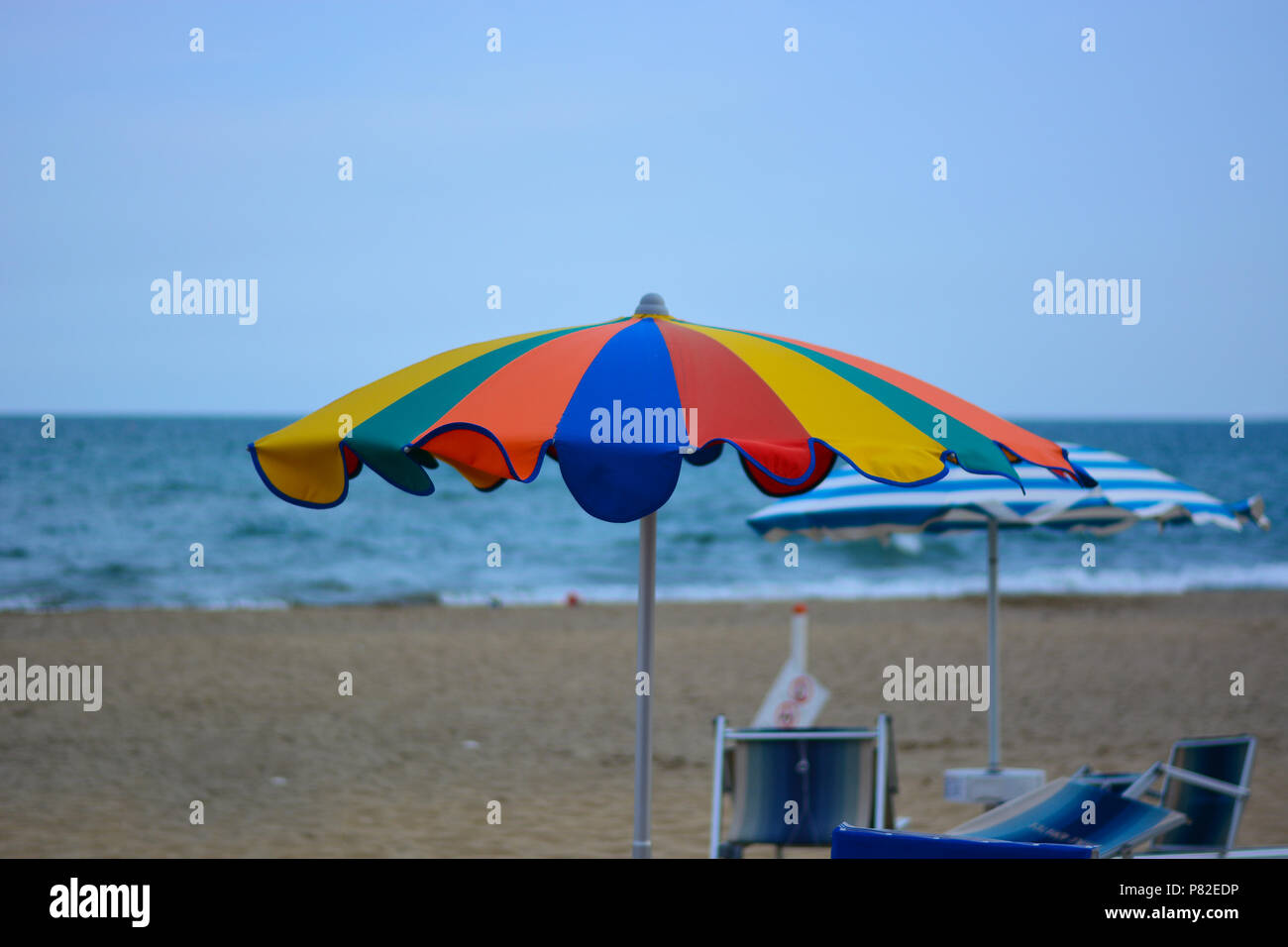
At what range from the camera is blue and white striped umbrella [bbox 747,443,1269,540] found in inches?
202

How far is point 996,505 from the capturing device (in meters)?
5.15

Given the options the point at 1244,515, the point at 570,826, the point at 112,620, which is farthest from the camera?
the point at 112,620

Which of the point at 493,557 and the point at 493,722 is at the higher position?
the point at 493,557

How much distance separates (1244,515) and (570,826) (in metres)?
4.07

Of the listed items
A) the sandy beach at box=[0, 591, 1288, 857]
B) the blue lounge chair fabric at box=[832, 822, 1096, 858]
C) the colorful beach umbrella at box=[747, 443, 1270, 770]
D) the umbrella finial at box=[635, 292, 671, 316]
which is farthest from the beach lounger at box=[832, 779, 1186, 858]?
the sandy beach at box=[0, 591, 1288, 857]

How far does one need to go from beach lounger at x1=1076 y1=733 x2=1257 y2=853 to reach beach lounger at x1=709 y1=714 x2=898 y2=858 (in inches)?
33.3

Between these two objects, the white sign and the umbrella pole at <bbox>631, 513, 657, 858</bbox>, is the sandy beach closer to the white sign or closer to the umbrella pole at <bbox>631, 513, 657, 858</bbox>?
the white sign

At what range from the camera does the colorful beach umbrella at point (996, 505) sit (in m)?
5.14

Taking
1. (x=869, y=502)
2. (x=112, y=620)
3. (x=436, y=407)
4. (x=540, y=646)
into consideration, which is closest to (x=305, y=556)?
(x=112, y=620)

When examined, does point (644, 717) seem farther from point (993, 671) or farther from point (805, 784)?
point (993, 671)

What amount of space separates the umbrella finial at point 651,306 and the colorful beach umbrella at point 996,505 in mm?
1603

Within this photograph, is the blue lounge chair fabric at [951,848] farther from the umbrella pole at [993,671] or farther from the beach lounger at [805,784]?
the umbrella pole at [993,671]

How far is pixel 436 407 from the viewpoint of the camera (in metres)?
3.21
